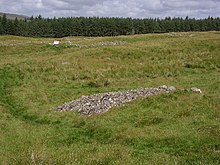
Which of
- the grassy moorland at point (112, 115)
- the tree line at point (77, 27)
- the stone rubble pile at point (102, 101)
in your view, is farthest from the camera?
the tree line at point (77, 27)

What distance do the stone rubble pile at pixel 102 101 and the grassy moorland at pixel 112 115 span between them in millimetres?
1035

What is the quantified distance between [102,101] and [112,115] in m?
3.47

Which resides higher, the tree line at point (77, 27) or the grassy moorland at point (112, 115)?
the tree line at point (77, 27)

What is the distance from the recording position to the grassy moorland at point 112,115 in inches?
513

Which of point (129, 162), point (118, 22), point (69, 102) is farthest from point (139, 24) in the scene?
point (129, 162)

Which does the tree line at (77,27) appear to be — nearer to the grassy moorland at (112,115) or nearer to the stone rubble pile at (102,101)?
the grassy moorland at (112,115)

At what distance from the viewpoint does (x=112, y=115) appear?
2075cm

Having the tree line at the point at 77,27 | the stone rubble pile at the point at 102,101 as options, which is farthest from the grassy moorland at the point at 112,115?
the tree line at the point at 77,27

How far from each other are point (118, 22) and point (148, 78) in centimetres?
11943

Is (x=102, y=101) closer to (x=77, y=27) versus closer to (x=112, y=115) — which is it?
(x=112, y=115)

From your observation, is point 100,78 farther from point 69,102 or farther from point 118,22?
point 118,22

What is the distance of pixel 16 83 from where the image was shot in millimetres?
34906

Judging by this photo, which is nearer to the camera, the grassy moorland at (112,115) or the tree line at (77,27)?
the grassy moorland at (112,115)

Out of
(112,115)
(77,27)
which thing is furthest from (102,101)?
(77,27)
